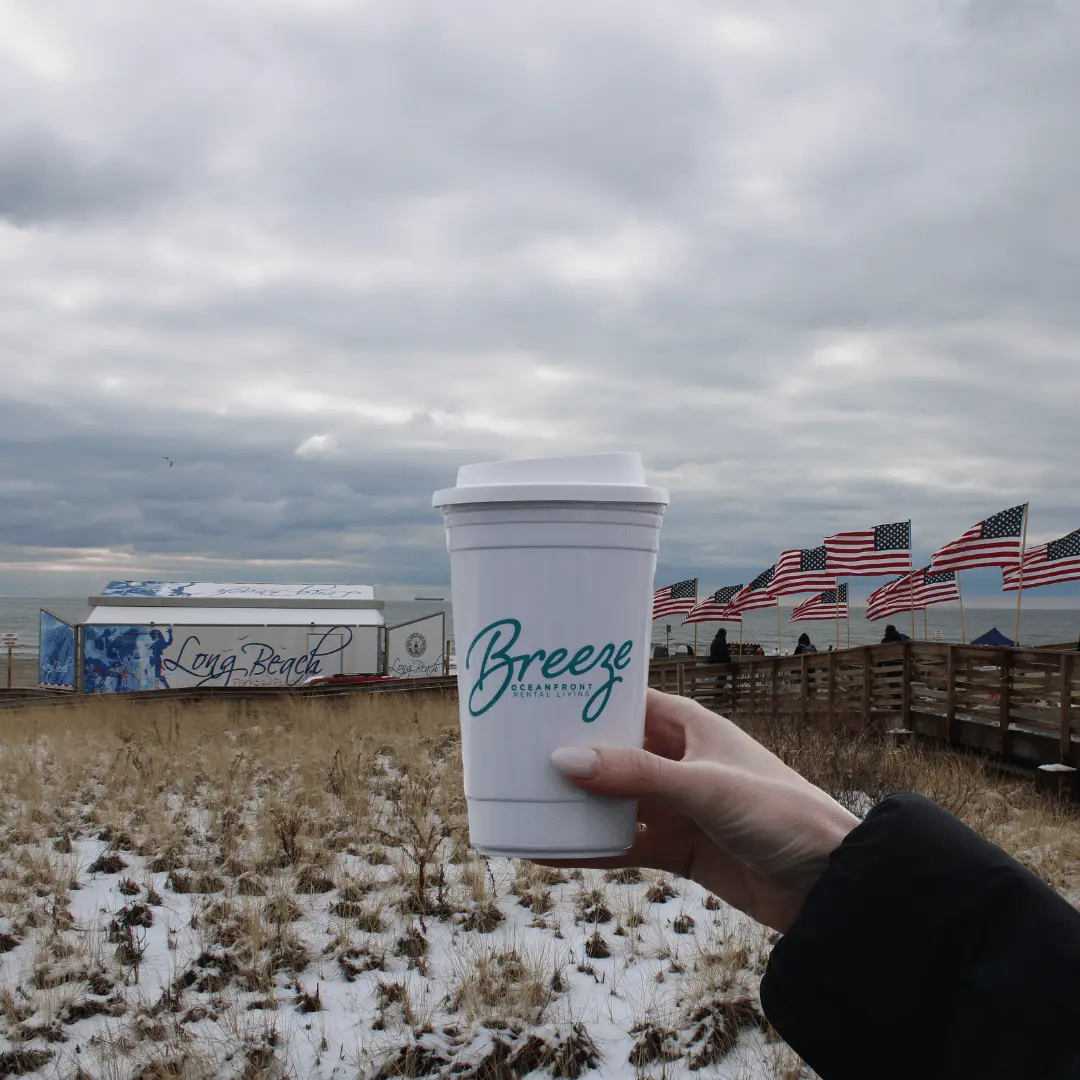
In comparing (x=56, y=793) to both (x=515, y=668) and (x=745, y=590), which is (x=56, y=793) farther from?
(x=745, y=590)

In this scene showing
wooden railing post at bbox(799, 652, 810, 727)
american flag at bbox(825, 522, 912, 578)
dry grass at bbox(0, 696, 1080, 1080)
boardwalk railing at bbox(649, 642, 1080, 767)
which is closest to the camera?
dry grass at bbox(0, 696, 1080, 1080)

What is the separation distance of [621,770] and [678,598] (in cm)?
3002

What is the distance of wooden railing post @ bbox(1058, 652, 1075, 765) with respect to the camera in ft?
43.3

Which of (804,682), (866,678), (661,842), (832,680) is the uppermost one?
(661,842)

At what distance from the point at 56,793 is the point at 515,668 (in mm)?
9264

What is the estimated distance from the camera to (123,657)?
4081 centimetres

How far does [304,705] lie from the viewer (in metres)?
18.3

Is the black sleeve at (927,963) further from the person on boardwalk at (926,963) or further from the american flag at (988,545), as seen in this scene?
the american flag at (988,545)

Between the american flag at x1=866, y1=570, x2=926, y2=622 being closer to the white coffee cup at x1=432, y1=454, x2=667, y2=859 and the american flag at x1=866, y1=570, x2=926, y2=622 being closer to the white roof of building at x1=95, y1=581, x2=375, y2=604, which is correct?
the white roof of building at x1=95, y1=581, x2=375, y2=604

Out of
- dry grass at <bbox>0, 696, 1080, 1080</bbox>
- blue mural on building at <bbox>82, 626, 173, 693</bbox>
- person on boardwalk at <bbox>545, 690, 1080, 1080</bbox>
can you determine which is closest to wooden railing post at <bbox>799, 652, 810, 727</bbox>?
dry grass at <bbox>0, 696, 1080, 1080</bbox>

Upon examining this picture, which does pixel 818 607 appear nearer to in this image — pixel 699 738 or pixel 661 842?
pixel 661 842

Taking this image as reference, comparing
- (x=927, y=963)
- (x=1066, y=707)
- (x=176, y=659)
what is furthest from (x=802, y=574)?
(x=927, y=963)

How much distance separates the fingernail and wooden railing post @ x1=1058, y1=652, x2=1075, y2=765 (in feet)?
43.9

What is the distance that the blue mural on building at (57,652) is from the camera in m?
41.5
